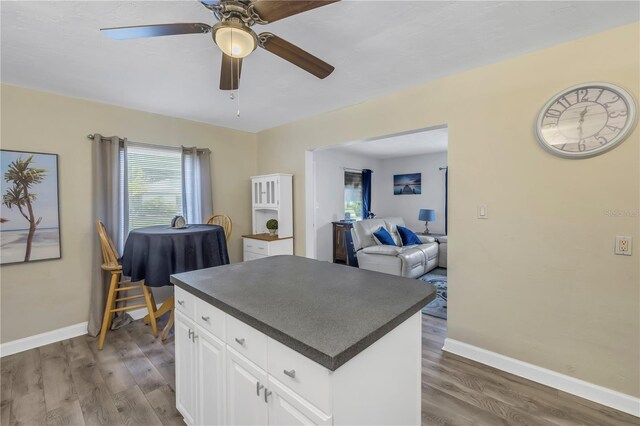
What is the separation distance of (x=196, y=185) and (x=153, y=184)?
1.59 feet

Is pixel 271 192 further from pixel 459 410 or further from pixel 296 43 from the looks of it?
pixel 459 410

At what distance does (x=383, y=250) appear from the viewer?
418 centimetres

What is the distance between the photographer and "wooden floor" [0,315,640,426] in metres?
1.73

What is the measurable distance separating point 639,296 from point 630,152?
90 cm

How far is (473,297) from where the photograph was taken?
2.37 meters

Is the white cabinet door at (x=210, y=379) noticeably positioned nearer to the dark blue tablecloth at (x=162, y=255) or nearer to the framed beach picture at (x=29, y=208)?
the dark blue tablecloth at (x=162, y=255)

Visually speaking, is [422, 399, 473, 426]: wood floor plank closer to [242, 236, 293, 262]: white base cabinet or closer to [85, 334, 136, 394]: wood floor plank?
[85, 334, 136, 394]: wood floor plank

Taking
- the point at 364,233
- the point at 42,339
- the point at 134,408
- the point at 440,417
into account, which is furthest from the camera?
the point at 364,233

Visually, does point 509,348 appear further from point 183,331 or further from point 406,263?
point 183,331

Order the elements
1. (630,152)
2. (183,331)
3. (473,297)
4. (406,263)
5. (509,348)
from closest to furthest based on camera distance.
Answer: (183,331)
(630,152)
(509,348)
(473,297)
(406,263)

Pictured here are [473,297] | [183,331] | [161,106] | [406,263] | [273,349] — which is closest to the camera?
[273,349]

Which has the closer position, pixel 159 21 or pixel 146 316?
pixel 159 21

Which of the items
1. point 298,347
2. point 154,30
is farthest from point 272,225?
point 298,347

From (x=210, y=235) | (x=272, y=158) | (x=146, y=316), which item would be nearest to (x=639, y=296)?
(x=210, y=235)
